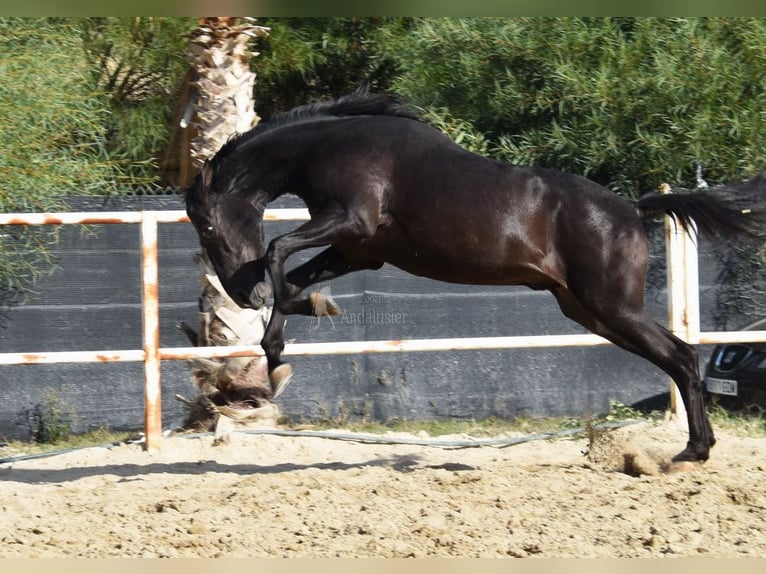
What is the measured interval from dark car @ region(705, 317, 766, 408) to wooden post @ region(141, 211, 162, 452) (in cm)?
410

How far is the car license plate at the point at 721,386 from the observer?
24.5 feet

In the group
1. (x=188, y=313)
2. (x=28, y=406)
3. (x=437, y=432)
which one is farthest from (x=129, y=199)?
(x=437, y=432)

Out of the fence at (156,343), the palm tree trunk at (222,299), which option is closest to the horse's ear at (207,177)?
the fence at (156,343)

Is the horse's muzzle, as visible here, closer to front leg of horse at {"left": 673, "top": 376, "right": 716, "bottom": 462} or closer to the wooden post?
the wooden post

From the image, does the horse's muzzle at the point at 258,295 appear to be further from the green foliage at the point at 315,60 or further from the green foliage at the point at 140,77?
the green foliage at the point at 315,60

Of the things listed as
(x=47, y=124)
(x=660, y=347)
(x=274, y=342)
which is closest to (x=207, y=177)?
(x=274, y=342)

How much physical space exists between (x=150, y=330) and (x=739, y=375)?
434cm

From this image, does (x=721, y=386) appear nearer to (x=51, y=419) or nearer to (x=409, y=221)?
(x=409, y=221)

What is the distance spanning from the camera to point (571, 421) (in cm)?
773

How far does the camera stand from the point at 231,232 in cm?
538

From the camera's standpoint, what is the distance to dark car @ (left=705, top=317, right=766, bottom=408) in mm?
7512

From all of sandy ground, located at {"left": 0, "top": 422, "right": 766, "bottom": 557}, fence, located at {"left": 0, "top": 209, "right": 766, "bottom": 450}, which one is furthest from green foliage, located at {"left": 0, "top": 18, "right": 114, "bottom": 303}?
sandy ground, located at {"left": 0, "top": 422, "right": 766, "bottom": 557}

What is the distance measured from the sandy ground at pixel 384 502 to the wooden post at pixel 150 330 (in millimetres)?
190

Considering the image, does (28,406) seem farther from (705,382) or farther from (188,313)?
(705,382)
